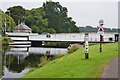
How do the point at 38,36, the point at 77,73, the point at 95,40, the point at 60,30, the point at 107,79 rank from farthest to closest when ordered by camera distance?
the point at 60,30 → the point at 38,36 → the point at 95,40 → the point at 77,73 → the point at 107,79

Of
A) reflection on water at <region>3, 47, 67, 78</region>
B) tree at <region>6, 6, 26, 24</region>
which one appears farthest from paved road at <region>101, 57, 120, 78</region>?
tree at <region>6, 6, 26, 24</region>

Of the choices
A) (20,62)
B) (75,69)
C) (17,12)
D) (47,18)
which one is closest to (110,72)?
(75,69)

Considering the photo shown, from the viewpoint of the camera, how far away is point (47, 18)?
4978 inches

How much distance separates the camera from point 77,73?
55.0ft

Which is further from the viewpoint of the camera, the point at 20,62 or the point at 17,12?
the point at 17,12

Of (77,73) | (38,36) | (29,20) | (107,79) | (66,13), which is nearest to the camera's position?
(107,79)

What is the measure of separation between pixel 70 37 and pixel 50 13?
49806mm

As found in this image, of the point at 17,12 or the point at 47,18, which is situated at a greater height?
the point at 17,12

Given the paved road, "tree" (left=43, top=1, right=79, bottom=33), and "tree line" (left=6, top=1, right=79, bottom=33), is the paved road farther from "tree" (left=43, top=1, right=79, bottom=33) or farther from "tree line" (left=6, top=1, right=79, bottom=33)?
"tree" (left=43, top=1, right=79, bottom=33)

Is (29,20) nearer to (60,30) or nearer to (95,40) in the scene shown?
(60,30)

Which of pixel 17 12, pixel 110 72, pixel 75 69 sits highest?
pixel 17 12

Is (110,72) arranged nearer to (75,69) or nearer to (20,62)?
(75,69)

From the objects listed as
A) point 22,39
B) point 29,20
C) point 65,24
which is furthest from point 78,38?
point 65,24

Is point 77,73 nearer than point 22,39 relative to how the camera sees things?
Yes
